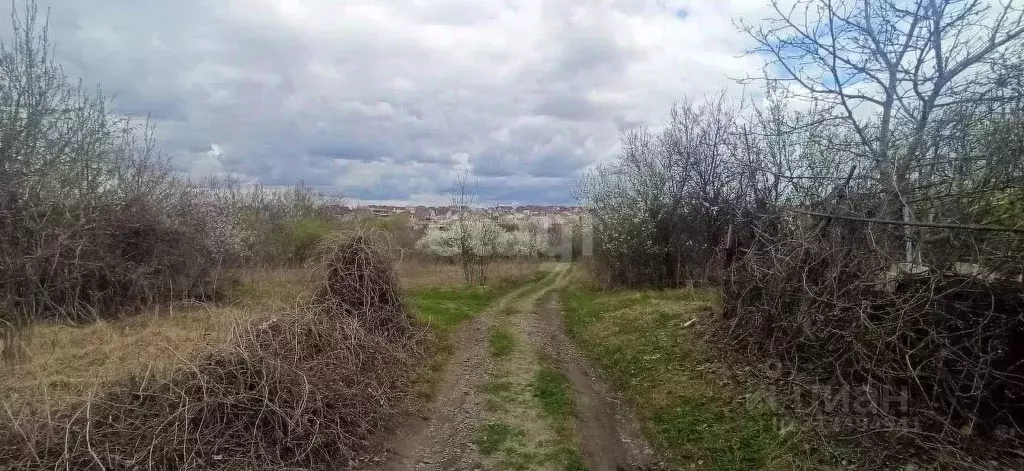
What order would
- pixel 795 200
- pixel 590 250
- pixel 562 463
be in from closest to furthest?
1. pixel 562 463
2. pixel 795 200
3. pixel 590 250

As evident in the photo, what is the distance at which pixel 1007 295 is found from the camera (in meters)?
5.51

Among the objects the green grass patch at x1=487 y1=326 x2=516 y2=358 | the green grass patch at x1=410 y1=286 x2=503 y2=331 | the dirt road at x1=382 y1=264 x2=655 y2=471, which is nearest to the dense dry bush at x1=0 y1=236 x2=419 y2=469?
the dirt road at x1=382 y1=264 x2=655 y2=471

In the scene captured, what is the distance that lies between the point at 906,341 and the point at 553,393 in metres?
4.58

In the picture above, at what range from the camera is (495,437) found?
6758 mm

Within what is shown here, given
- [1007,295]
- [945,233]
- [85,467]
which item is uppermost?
[945,233]

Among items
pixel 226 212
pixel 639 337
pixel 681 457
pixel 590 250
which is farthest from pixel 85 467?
pixel 590 250

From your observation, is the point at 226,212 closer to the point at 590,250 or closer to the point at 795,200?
the point at 590,250

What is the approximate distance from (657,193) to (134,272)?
17.6m

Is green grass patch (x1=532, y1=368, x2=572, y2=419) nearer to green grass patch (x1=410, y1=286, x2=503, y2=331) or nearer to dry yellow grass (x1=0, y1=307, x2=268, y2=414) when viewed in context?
green grass patch (x1=410, y1=286, x2=503, y2=331)

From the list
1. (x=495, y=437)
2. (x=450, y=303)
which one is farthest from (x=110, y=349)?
(x=450, y=303)

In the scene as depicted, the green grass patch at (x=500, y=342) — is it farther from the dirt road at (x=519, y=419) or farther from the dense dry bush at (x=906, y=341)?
the dense dry bush at (x=906, y=341)

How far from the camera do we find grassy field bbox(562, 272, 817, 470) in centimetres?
608

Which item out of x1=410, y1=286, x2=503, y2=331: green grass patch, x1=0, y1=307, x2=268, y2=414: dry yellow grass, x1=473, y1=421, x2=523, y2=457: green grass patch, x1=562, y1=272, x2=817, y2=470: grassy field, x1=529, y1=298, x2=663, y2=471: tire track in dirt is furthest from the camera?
x1=410, y1=286, x2=503, y2=331: green grass patch

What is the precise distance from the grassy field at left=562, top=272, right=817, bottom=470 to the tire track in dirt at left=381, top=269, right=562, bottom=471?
2.30 m
